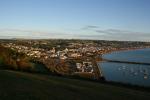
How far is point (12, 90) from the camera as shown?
12484mm

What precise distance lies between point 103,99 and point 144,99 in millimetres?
2169

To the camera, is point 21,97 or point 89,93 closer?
point 21,97

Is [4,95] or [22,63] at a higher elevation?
[4,95]

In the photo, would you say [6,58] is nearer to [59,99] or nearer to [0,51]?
[0,51]

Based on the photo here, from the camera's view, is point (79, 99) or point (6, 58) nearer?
point (79, 99)

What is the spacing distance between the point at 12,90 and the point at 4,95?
56.0 inches

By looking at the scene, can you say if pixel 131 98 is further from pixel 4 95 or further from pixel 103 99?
pixel 4 95

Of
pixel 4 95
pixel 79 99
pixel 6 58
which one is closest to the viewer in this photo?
pixel 4 95

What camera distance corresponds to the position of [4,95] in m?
11.1

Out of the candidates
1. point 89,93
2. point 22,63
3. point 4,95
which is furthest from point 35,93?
point 22,63

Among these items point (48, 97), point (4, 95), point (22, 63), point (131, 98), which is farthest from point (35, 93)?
point (22, 63)

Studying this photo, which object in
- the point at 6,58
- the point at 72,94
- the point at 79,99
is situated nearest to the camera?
the point at 79,99

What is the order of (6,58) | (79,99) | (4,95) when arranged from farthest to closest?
(6,58) → (79,99) → (4,95)

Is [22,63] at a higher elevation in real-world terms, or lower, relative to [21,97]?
lower
